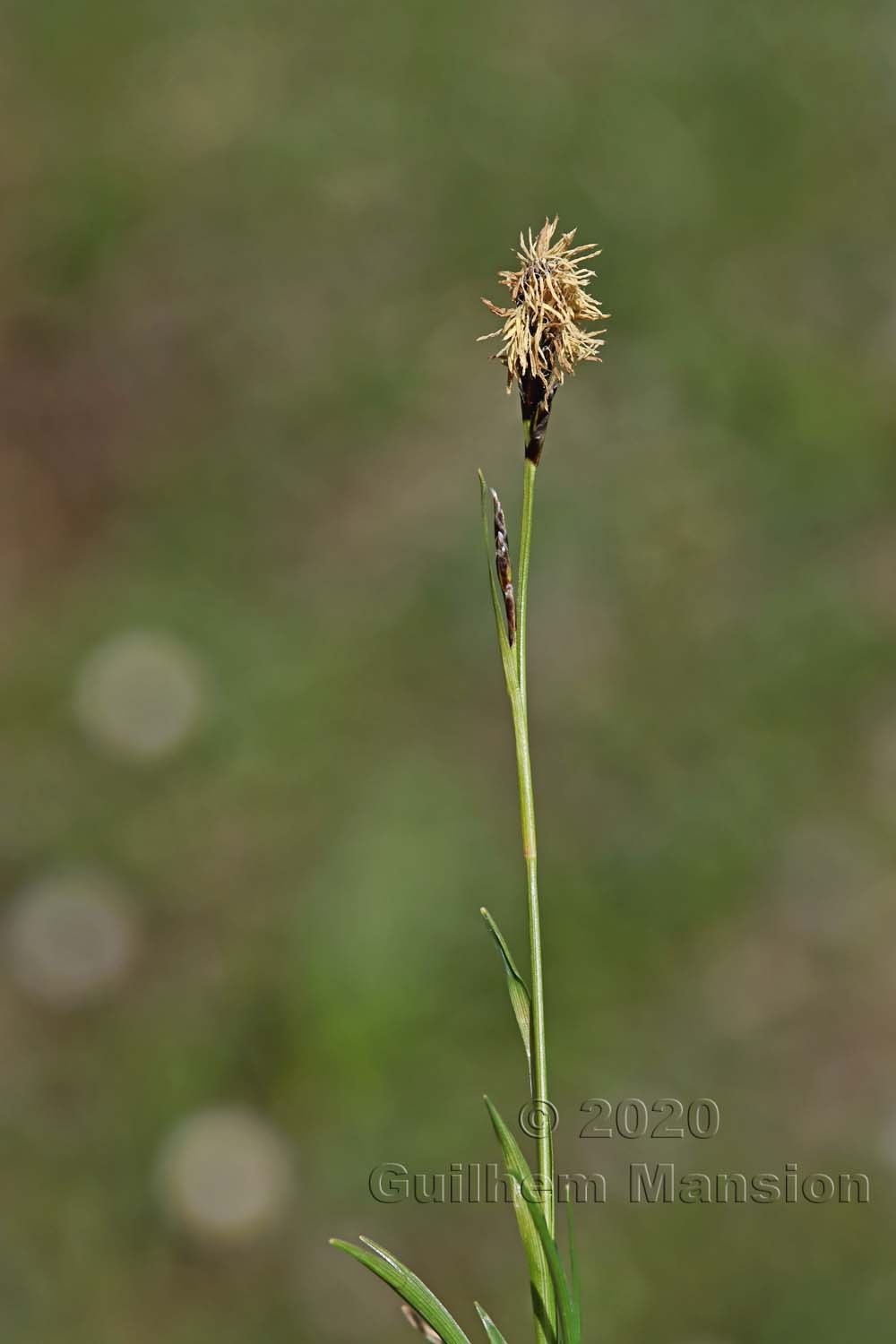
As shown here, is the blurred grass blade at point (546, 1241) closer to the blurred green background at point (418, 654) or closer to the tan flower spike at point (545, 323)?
the tan flower spike at point (545, 323)

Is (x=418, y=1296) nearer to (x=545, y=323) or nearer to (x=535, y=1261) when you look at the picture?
(x=535, y=1261)

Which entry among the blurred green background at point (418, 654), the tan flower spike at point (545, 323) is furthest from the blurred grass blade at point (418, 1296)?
the blurred green background at point (418, 654)

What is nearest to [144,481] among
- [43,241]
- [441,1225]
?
[43,241]

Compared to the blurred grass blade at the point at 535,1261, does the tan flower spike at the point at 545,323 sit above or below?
above

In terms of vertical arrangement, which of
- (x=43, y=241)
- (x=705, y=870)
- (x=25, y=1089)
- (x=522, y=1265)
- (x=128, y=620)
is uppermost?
(x=43, y=241)

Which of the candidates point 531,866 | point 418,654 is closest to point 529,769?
point 531,866

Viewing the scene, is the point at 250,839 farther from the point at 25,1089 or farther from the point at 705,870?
the point at 705,870

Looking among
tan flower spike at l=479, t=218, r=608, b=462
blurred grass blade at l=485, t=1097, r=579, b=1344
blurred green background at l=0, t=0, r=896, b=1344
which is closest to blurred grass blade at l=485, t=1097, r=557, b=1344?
blurred grass blade at l=485, t=1097, r=579, b=1344
